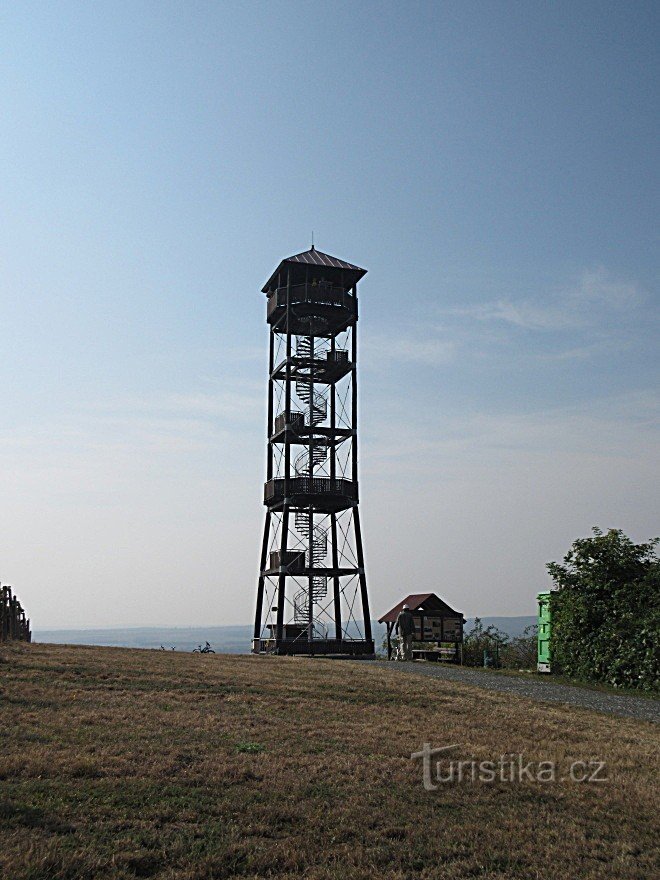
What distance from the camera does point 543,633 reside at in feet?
84.9

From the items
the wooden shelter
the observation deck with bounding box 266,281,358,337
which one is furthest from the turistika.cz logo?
the observation deck with bounding box 266,281,358,337

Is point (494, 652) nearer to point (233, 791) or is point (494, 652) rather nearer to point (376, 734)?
point (376, 734)

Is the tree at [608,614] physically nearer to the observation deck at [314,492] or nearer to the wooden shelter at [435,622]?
the wooden shelter at [435,622]

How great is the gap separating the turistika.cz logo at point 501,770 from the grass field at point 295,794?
0.15 meters

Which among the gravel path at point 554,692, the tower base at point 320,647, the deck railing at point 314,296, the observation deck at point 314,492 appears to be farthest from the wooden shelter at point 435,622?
the deck railing at point 314,296

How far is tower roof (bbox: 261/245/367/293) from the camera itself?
137 feet

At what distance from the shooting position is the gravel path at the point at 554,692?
14882 millimetres

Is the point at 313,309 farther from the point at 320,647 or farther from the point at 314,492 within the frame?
the point at 320,647

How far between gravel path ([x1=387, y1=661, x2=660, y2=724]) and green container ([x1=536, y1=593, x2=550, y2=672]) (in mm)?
2359

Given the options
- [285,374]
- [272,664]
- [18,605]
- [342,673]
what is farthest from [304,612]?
[342,673]

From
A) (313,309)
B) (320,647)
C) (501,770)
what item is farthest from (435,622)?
(501,770)

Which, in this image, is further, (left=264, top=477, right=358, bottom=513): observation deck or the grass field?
(left=264, top=477, right=358, bottom=513): observation deck

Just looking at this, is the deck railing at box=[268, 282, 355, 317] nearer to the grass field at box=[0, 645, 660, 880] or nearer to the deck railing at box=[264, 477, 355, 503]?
the deck railing at box=[264, 477, 355, 503]

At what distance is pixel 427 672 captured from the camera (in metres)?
22.1
